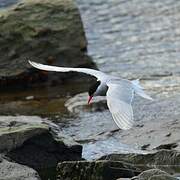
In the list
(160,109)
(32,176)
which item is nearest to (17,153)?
(32,176)

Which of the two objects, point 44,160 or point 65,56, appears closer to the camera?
point 44,160

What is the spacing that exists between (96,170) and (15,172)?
0.75 m

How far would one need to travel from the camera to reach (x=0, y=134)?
782cm

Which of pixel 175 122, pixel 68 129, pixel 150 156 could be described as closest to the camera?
pixel 150 156

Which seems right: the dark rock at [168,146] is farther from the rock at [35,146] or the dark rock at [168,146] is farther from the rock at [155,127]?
the rock at [35,146]

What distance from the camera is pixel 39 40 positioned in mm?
13102

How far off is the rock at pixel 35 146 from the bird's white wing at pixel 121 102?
2.65ft

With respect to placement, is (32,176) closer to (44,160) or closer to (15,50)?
(44,160)

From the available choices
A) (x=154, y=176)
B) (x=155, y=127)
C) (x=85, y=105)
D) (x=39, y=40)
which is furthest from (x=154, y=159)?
(x=39, y=40)

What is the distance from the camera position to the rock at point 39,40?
42.0 feet

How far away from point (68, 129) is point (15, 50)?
3.30m

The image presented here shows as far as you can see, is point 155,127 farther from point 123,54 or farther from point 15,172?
point 123,54

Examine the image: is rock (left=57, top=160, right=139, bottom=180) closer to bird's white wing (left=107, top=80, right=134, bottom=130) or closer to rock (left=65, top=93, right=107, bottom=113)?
bird's white wing (left=107, top=80, right=134, bottom=130)

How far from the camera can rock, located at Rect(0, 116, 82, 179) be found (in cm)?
785
